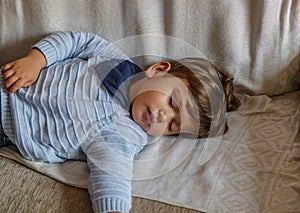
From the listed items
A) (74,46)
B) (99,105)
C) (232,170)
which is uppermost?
(74,46)

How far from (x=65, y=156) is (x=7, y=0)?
51cm

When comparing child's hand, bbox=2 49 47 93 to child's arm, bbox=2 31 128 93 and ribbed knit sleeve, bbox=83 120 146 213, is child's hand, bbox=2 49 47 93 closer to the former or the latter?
child's arm, bbox=2 31 128 93

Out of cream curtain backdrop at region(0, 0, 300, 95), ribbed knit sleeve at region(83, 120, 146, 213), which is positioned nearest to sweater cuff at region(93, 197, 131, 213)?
ribbed knit sleeve at region(83, 120, 146, 213)

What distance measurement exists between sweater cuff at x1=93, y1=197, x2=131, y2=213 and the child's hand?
40 cm

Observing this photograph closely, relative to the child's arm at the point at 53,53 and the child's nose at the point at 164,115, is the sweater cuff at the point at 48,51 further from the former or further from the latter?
the child's nose at the point at 164,115

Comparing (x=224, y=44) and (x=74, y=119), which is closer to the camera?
(x=74, y=119)

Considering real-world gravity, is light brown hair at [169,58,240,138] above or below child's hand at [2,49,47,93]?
below

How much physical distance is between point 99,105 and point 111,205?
0.31 meters

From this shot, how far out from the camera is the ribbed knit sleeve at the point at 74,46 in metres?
1.21

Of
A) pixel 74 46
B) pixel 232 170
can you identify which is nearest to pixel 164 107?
pixel 232 170

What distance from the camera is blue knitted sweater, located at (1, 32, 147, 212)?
1091mm

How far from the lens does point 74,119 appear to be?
112 centimetres

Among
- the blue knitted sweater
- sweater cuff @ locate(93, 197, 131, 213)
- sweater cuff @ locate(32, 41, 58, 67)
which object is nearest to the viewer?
sweater cuff @ locate(93, 197, 131, 213)

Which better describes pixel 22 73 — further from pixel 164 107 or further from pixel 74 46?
pixel 164 107
